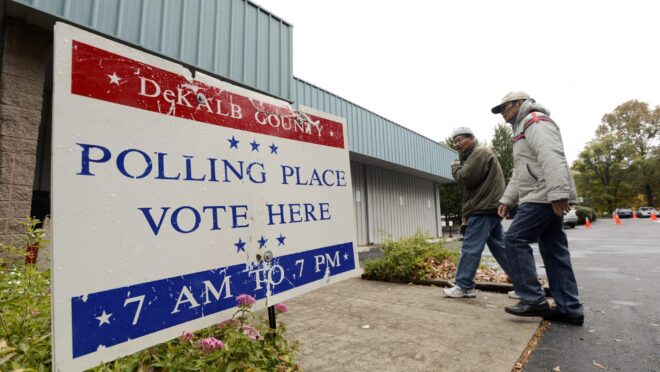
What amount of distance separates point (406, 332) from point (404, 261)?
2.10 m

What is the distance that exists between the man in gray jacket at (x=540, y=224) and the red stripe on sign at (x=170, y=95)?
1.99m

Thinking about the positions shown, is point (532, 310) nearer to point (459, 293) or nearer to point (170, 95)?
point (459, 293)

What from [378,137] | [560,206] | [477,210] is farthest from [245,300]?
[378,137]

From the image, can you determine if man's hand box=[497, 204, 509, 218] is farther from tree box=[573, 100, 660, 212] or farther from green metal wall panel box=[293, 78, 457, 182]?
tree box=[573, 100, 660, 212]

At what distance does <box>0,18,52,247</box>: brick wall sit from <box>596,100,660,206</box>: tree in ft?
207

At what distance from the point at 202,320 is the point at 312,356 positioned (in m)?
1.03

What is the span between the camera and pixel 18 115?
316cm

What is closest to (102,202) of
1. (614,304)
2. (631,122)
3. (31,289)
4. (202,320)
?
(202,320)

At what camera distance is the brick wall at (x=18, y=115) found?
302cm

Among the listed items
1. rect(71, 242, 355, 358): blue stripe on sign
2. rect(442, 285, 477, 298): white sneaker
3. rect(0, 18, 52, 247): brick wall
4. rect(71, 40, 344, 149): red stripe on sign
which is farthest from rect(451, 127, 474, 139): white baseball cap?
rect(0, 18, 52, 247): brick wall

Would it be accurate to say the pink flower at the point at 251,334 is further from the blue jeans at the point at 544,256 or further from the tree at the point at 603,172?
the tree at the point at 603,172

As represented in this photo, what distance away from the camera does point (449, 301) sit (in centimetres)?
324

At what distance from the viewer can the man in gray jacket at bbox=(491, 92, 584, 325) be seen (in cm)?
255

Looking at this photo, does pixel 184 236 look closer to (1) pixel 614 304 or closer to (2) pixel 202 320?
(2) pixel 202 320
